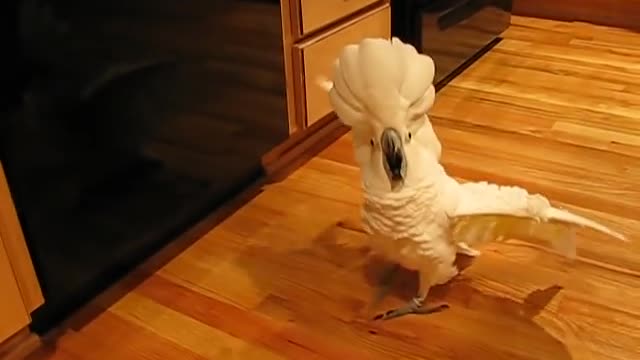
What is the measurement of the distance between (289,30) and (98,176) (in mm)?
646

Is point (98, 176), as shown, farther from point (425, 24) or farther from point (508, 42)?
point (508, 42)

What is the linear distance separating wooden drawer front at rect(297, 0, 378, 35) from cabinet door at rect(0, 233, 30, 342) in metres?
0.91

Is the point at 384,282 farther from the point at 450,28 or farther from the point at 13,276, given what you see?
the point at 450,28

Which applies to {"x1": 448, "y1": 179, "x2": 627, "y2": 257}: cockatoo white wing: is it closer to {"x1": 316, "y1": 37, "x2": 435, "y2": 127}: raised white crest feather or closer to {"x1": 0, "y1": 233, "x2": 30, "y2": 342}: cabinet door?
{"x1": 316, "y1": 37, "x2": 435, "y2": 127}: raised white crest feather

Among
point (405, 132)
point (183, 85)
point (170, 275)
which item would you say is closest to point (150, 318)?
point (170, 275)

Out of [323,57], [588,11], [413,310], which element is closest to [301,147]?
[323,57]

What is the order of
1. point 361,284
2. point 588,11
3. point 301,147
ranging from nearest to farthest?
point 361,284
point 301,147
point 588,11

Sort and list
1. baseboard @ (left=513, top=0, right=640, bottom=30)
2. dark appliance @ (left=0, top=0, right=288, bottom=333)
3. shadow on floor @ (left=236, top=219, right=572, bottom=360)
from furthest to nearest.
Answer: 1. baseboard @ (left=513, top=0, right=640, bottom=30)
2. shadow on floor @ (left=236, top=219, right=572, bottom=360)
3. dark appliance @ (left=0, top=0, right=288, bottom=333)

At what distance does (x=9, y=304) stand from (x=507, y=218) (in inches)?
34.9

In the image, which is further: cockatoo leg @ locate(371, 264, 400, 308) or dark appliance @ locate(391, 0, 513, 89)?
dark appliance @ locate(391, 0, 513, 89)

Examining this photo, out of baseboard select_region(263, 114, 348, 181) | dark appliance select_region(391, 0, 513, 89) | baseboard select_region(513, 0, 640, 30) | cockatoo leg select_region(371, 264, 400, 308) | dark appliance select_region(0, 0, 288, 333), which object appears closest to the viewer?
dark appliance select_region(0, 0, 288, 333)

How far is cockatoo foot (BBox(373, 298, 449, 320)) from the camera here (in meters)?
1.38

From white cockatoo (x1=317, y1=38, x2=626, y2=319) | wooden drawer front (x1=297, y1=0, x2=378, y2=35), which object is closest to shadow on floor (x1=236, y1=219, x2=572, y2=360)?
white cockatoo (x1=317, y1=38, x2=626, y2=319)

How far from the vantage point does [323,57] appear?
6.16 feet
